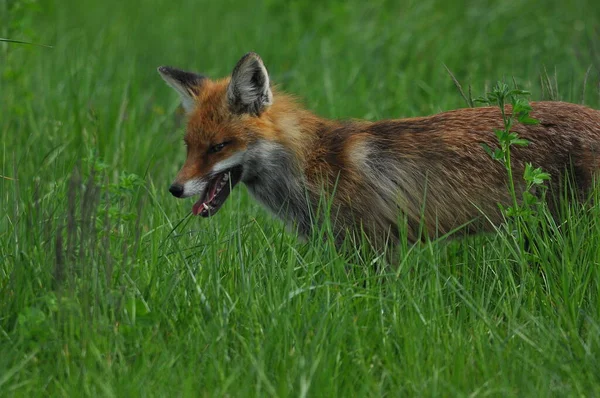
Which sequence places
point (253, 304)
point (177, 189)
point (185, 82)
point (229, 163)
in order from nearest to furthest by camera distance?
point (253, 304)
point (177, 189)
point (229, 163)
point (185, 82)

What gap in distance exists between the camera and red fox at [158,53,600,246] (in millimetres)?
5480

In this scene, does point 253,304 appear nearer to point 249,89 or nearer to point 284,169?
point 284,169

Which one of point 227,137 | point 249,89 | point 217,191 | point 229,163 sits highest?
point 249,89

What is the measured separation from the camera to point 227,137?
5637 millimetres

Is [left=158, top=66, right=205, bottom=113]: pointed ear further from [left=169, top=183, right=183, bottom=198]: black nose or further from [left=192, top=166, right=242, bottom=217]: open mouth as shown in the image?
[left=169, top=183, right=183, bottom=198]: black nose

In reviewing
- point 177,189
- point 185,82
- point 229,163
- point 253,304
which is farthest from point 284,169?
point 253,304

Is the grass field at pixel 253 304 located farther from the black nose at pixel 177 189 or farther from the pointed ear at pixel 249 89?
the pointed ear at pixel 249 89

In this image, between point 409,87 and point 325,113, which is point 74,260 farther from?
point 409,87

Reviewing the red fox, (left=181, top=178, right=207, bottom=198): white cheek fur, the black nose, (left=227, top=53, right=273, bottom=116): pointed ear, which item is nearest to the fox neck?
the red fox

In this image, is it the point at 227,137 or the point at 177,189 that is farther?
the point at 227,137

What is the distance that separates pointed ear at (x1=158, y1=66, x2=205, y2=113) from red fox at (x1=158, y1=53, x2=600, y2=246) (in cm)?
25

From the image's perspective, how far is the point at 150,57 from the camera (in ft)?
32.8

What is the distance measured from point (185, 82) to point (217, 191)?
819mm

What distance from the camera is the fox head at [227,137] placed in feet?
18.2
